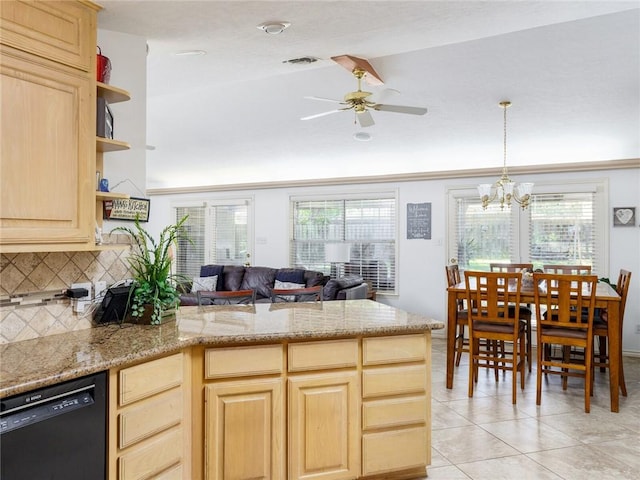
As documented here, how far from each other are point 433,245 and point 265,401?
4630 millimetres

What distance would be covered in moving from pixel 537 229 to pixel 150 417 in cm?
541

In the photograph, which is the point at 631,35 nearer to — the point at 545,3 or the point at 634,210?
the point at 545,3

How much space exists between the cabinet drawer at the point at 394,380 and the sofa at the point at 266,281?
119 inches

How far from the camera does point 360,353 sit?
2426 millimetres

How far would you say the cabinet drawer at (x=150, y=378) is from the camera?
6.18ft

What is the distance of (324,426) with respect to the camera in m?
2.37

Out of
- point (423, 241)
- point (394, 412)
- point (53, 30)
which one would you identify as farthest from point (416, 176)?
point (53, 30)

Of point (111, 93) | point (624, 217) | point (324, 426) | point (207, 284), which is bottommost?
point (324, 426)

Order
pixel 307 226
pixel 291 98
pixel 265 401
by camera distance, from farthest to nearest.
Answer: pixel 307 226
pixel 291 98
pixel 265 401

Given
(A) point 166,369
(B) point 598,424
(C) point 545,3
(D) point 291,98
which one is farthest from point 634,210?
(A) point 166,369

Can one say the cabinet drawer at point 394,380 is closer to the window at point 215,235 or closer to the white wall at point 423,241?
the white wall at point 423,241

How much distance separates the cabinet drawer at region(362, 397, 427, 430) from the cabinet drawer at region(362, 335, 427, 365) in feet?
0.74

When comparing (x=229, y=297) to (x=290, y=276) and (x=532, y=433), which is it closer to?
(x=532, y=433)

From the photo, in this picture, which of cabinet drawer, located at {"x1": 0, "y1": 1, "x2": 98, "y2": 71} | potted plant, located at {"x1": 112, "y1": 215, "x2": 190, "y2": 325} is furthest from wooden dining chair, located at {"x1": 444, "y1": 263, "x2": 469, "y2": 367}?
cabinet drawer, located at {"x1": 0, "y1": 1, "x2": 98, "y2": 71}
